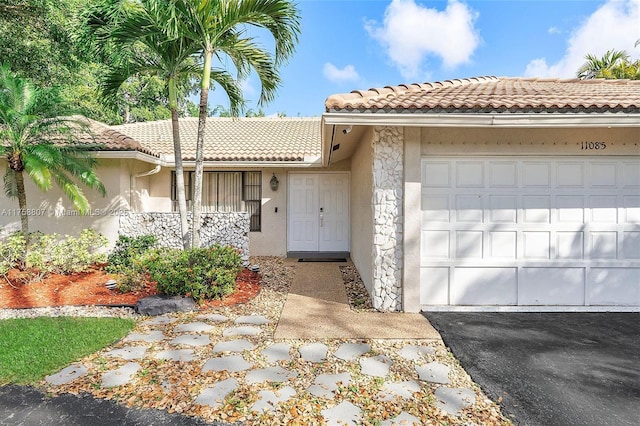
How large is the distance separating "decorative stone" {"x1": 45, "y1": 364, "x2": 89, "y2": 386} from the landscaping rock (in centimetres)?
176

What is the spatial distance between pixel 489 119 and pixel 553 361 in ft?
10.9

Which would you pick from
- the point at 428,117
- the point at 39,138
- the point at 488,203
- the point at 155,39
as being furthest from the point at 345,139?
the point at 39,138

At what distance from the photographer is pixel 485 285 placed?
551 centimetres

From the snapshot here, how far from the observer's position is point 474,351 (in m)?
4.04

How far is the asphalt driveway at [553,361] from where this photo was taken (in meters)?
2.92

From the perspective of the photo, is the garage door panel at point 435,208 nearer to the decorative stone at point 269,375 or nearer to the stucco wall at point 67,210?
the decorative stone at point 269,375

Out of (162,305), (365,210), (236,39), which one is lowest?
(162,305)

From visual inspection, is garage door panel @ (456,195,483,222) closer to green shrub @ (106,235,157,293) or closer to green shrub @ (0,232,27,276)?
green shrub @ (106,235,157,293)

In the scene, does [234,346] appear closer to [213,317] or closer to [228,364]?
[228,364]

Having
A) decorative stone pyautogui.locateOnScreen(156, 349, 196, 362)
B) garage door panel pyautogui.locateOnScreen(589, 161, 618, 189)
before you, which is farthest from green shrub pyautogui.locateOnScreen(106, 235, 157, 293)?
garage door panel pyautogui.locateOnScreen(589, 161, 618, 189)

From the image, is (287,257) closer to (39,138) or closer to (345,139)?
(345,139)

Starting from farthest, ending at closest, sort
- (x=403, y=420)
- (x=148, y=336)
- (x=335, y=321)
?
(x=335, y=321) < (x=148, y=336) < (x=403, y=420)

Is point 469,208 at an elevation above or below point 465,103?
below

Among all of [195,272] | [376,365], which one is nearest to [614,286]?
[376,365]
